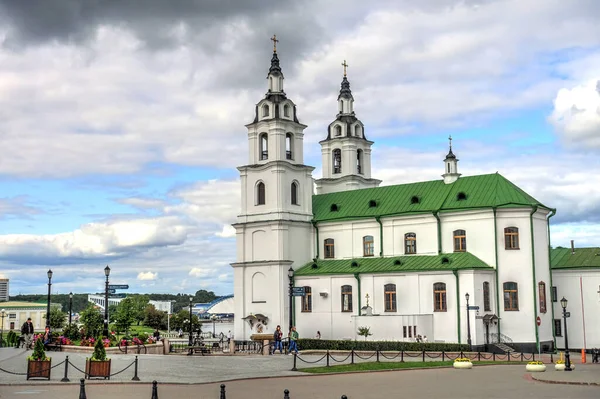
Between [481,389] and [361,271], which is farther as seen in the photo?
[361,271]

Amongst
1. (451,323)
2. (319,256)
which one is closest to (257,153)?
(319,256)

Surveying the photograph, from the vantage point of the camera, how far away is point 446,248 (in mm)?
56500

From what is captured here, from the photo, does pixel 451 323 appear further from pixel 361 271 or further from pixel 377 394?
pixel 377 394

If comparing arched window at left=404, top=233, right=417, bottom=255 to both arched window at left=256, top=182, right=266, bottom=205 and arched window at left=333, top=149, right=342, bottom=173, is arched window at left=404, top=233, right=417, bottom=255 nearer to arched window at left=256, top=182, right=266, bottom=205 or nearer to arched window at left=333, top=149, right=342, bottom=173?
arched window at left=256, top=182, right=266, bottom=205

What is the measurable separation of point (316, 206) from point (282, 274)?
25.0 ft

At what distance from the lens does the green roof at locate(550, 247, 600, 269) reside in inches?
2185

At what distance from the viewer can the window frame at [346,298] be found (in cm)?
5856

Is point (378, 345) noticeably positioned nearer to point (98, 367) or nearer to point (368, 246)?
point (368, 246)

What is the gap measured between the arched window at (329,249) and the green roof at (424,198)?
74.0 inches

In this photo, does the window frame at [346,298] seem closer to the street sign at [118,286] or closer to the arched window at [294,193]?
the arched window at [294,193]

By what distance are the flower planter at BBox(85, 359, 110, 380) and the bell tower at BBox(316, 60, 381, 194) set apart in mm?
44016


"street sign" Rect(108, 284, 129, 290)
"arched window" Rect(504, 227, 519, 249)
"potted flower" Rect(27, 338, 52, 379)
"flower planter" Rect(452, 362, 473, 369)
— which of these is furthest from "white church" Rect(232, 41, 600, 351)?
"potted flower" Rect(27, 338, 52, 379)

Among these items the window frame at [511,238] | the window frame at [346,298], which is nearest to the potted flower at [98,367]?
the window frame at [346,298]

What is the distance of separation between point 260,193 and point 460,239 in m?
17.5
